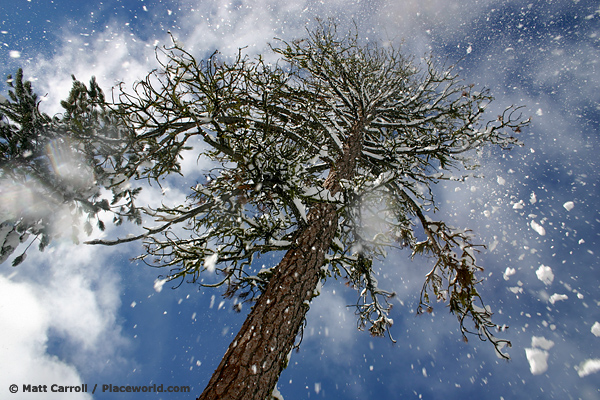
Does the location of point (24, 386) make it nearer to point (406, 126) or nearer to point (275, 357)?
point (275, 357)

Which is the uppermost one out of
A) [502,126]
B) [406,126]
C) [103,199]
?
[406,126]

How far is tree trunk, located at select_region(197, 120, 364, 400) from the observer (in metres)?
2.04

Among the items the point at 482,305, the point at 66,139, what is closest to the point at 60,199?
the point at 66,139

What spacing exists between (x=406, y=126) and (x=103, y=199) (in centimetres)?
555

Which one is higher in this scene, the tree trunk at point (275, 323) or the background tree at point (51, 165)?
the background tree at point (51, 165)

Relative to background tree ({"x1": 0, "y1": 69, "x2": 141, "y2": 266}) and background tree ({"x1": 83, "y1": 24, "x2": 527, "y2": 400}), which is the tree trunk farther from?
background tree ({"x1": 0, "y1": 69, "x2": 141, "y2": 266})

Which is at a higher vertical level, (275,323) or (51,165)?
(51,165)

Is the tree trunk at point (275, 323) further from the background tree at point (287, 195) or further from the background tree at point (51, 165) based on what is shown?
the background tree at point (51, 165)

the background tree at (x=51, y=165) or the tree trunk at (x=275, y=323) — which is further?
the background tree at (x=51, y=165)

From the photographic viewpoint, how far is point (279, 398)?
239cm

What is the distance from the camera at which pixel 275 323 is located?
2.44 m

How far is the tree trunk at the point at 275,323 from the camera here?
2.04m

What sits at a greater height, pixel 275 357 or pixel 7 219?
pixel 7 219

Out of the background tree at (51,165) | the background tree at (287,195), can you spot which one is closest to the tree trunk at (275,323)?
the background tree at (287,195)
